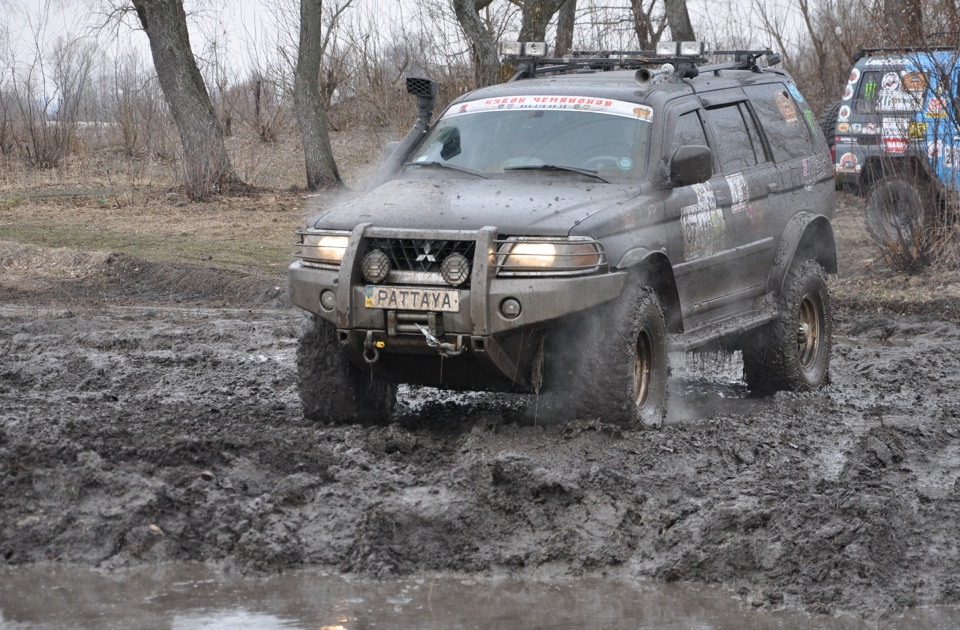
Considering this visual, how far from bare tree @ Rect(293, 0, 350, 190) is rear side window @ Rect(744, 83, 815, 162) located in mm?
13576

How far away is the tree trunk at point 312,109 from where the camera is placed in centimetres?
2178

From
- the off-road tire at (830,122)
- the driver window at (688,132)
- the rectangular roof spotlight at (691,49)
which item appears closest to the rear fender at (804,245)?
the driver window at (688,132)

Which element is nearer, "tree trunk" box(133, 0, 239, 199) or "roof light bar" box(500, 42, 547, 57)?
"roof light bar" box(500, 42, 547, 57)

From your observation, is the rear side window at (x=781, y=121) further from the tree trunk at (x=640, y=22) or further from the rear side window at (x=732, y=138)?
the tree trunk at (x=640, y=22)

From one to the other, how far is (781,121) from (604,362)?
3.05 m

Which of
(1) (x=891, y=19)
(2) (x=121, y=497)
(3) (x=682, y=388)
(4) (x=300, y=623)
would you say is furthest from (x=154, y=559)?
(1) (x=891, y=19)

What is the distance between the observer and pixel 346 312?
629 centimetres

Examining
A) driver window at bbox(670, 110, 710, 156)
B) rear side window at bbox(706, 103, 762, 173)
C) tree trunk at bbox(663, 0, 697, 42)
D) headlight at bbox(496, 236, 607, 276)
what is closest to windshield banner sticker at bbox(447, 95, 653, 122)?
driver window at bbox(670, 110, 710, 156)

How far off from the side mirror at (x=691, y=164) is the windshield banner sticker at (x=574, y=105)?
0.45 metres

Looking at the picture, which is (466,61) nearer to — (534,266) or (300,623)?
(534,266)

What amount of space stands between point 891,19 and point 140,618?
9864 millimetres

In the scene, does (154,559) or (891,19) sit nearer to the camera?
(154,559)

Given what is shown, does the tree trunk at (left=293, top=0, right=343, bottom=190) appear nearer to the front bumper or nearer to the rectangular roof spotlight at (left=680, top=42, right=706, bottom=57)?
the rectangular roof spotlight at (left=680, top=42, right=706, bottom=57)

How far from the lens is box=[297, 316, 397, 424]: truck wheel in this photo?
6867mm
